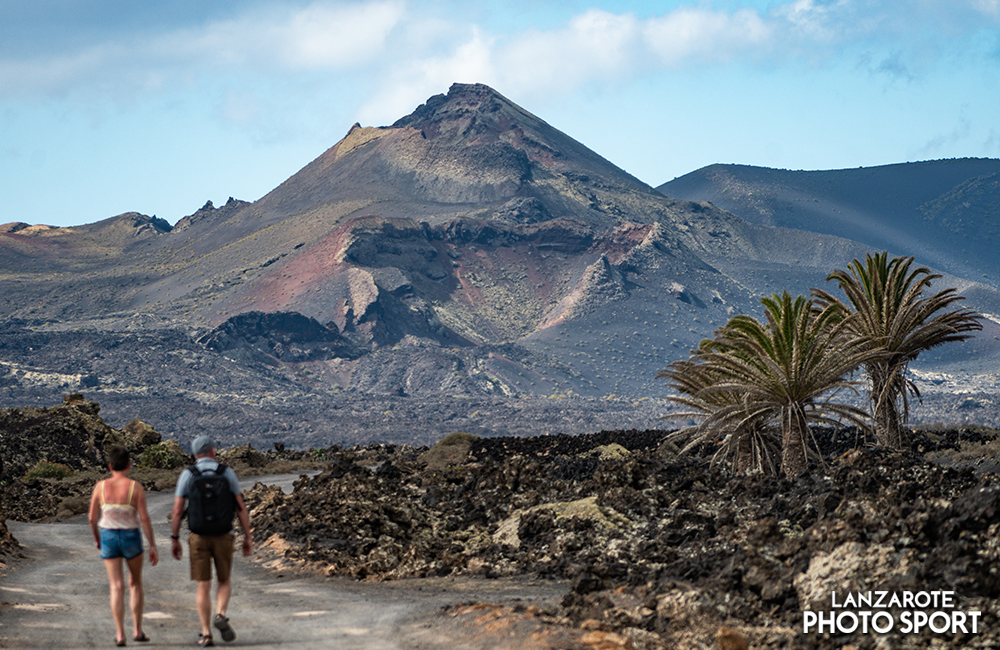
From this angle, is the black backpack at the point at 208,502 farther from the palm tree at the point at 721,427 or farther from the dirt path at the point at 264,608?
the palm tree at the point at 721,427

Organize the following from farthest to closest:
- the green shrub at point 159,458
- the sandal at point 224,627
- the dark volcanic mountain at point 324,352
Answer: the dark volcanic mountain at point 324,352 < the green shrub at point 159,458 < the sandal at point 224,627

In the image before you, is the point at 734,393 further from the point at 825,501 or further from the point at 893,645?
the point at 893,645

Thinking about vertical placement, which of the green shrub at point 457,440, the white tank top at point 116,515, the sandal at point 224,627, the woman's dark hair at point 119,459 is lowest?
the green shrub at point 457,440

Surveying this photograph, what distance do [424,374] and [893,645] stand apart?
16040 cm

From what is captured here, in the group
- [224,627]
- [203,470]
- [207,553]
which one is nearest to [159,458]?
[224,627]

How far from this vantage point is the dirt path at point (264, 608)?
9.31m

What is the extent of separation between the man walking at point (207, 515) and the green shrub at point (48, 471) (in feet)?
110

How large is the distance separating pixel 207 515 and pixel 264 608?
3216 mm

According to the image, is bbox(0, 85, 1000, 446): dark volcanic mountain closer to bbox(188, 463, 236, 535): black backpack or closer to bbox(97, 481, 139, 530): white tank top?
bbox(97, 481, 139, 530): white tank top

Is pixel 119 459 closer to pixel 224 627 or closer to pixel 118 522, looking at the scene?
pixel 118 522

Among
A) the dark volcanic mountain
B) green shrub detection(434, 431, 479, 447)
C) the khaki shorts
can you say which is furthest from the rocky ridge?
the dark volcanic mountain

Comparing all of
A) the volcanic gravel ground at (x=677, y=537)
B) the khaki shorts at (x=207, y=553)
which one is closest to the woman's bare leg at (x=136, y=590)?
the khaki shorts at (x=207, y=553)

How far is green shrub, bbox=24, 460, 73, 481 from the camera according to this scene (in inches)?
1525

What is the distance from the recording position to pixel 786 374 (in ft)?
64.2
